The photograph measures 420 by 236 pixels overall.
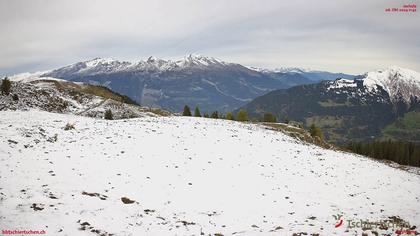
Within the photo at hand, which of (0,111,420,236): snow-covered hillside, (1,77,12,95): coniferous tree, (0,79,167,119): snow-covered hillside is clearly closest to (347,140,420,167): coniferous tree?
(0,79,167,119): snow-covered hillside

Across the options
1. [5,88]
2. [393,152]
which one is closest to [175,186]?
[5,88]

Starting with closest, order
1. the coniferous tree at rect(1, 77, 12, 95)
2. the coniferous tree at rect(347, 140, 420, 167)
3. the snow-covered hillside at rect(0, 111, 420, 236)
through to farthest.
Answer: the snow-covered hillside at rect(0, 111, 420, 236) → the coniferous tree at rect(1, 77, 12, 95) → the coniferous tree at rect(347, 140, 420, 167)

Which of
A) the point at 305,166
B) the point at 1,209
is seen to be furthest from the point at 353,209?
the point at 1,209

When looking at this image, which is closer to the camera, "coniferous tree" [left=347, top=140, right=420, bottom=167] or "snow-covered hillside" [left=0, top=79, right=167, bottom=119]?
"snow-covered hillside" [left=0, top=79, right=167, bottom=119]

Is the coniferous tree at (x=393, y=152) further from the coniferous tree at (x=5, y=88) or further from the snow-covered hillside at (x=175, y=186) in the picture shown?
the coniferous tree at (x=5, y=88)

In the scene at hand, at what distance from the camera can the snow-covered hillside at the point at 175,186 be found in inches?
677

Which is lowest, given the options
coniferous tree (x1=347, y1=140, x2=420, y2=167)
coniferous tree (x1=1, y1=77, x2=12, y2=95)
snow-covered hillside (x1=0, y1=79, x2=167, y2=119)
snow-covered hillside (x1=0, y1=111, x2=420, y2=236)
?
coniferous tree (x1=347, y1=140, x2=420, y2=167)

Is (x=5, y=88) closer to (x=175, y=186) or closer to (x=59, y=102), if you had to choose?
(x=59, y=102)

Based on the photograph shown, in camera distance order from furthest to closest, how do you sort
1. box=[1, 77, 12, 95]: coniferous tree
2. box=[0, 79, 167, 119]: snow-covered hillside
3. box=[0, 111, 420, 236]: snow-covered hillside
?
box=[1, 77, 12, 95]: coniferous tree
box=[0, 79, 167, 119]: snow-covered hillside
box=[0, 111, 420, 236]: snow-covered hillside

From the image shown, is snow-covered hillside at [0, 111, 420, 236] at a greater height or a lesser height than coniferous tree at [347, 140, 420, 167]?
greater

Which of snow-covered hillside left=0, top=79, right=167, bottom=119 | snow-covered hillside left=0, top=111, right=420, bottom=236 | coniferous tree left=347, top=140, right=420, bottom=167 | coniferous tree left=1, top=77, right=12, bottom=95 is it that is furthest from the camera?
coniferous tree left=347, top=140, right=420, bottom=167

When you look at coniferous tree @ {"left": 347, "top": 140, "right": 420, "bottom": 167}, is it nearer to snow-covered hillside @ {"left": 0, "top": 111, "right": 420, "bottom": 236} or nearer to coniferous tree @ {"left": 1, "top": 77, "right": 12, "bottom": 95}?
snow-covered hillside @ {"left": 0, "top": 111, "right": 420, "bottom": 236}

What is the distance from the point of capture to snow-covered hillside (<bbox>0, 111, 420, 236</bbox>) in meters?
17.2

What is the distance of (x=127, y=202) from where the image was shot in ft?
64.2
